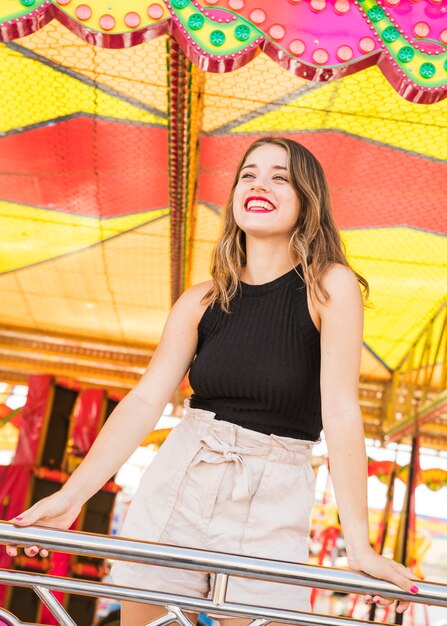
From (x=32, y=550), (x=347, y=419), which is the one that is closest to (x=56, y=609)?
(x=32, y=550)

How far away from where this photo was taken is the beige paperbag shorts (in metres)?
1.25

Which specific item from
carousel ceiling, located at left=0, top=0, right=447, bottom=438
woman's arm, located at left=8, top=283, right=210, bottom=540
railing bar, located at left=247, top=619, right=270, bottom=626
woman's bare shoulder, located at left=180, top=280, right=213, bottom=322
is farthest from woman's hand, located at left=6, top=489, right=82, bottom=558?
carousel ceiling, located at left=0, top=0, right=447, bottom=438

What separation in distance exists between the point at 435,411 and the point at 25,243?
288cm

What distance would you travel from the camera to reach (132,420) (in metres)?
1.41

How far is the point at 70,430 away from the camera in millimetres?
5312

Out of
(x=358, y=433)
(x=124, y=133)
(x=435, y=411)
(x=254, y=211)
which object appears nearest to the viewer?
(x=358, y=433)

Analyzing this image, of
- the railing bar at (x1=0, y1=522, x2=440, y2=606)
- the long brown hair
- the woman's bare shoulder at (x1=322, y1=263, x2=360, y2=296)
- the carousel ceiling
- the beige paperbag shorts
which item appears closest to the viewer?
the railing bar at (x1=0, y1=522, x2=440, y2=606)

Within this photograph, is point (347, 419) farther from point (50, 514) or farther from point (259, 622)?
point (50, 514)

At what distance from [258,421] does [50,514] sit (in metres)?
0.37

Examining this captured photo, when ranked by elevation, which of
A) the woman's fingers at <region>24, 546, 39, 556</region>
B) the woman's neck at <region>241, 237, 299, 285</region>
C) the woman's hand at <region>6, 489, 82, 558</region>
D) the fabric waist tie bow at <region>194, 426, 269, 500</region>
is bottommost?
the woman's fingers at <region>24, 546, 39, 556</region>

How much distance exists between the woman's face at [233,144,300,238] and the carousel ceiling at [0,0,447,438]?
39 centimetres

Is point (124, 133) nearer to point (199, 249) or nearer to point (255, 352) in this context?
point (199, 249)

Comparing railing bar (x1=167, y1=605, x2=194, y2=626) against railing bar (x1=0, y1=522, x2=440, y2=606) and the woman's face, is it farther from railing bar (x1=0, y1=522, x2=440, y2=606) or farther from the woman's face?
the woman's face

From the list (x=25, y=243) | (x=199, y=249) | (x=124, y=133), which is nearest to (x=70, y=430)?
(x=25, y=243)
